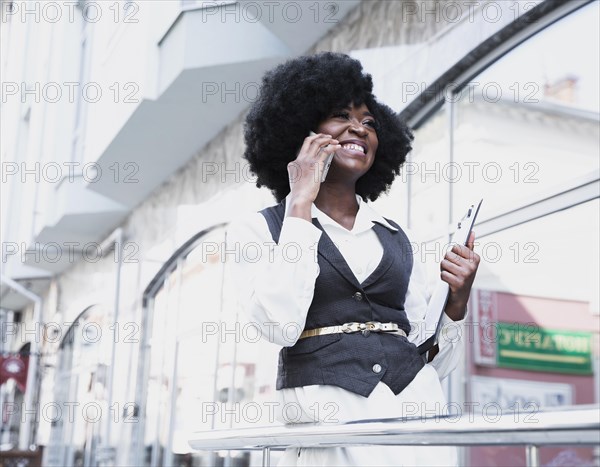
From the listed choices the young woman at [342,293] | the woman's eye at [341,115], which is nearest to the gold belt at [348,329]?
the young woman at [342,293]

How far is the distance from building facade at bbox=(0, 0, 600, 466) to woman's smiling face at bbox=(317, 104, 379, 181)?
363 mm

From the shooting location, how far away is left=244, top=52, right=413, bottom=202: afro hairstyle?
2.53 meters

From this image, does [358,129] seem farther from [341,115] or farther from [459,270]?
[459,270]

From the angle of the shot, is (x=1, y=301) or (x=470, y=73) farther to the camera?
(x=1, y=301)

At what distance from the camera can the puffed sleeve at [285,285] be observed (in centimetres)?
200

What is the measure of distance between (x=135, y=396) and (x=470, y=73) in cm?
663

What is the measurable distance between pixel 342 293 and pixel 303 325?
0.49ft

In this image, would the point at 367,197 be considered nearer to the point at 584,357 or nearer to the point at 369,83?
the point at 369,83

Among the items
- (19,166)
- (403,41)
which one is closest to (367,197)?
(403,41)

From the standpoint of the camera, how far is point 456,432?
1595mm

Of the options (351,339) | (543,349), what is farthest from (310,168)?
(543,349)

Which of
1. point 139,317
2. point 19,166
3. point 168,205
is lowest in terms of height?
point 139,317

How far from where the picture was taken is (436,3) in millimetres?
5328

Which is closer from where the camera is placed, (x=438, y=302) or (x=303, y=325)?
(x=303, y=325)
